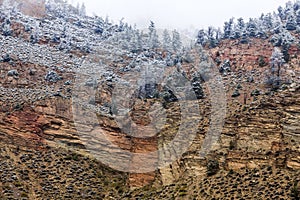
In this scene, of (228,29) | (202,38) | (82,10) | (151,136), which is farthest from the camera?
(82,10)

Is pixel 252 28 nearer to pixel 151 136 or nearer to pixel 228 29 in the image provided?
pixel 228 29

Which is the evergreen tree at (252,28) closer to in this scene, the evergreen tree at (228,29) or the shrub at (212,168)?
the evergreen tree at (228,29)

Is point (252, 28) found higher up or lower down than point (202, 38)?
higher up

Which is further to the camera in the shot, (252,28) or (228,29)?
(228,29)

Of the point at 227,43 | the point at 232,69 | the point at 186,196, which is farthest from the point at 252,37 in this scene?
the point at 186,196

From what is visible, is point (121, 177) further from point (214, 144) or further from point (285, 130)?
point (285, 130)

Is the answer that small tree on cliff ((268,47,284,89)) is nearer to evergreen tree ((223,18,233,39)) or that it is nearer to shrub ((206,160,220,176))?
shrub ((206,160,220,176))

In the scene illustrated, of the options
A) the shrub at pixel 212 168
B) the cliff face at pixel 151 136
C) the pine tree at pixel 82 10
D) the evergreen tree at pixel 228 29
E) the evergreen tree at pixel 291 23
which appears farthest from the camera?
the pine tree at pixel 82 10

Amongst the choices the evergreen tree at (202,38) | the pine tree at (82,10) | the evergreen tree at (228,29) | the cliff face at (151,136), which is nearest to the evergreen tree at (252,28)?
the cliff face at (151,136)

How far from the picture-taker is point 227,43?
80.1m

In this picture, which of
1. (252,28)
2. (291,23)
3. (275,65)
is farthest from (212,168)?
(252,28)

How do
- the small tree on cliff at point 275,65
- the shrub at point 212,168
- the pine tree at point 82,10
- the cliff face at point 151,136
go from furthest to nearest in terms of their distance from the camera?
the pine tree at point 82,10 < the small tree on cliff at point 275,65 < the shrub at point 212,168 < the cliff face at point 151,136

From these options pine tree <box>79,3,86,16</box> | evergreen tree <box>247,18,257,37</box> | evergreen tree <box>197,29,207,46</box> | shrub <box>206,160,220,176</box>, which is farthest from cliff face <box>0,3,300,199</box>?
pine tree <box>79,3,86,16</box>

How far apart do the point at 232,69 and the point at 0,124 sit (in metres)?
32.1
